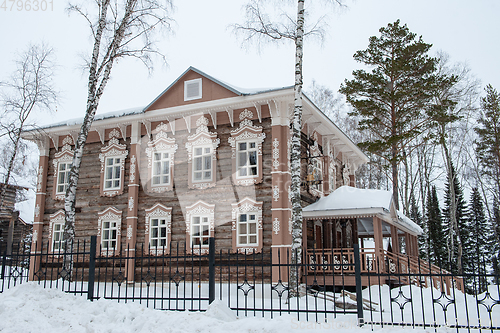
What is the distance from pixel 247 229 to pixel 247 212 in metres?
0.63

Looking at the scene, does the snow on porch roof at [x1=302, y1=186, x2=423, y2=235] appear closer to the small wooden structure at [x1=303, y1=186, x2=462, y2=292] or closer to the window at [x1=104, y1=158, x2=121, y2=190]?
the small wooden structure at [x1=303, y1=186, x2=462, y2=292]

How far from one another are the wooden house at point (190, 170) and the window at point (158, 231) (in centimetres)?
4

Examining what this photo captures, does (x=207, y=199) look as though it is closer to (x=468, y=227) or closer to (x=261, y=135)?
(x=261, y=135)

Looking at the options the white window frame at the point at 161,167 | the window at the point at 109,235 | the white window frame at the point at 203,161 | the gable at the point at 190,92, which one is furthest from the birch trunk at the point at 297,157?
the window at the point at 109,235

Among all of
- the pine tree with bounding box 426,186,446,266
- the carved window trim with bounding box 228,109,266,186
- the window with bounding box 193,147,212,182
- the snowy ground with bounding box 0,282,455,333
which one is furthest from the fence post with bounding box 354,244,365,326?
the pine tree with bounding box 426,186,446,266

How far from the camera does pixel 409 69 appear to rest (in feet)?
70.0

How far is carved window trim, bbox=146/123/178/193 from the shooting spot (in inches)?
671

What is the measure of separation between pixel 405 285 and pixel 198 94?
423 inches

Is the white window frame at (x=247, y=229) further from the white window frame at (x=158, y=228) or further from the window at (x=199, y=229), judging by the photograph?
the white window frame at (x=158, y=228)

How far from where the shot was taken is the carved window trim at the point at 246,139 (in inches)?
604

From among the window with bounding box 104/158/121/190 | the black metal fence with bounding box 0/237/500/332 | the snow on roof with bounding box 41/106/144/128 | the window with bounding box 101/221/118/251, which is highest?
the snow on roof with bounding box 41/106/144/128

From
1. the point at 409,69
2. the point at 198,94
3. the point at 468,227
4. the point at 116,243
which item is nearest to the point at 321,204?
the point at 198,94

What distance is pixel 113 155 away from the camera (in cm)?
1841

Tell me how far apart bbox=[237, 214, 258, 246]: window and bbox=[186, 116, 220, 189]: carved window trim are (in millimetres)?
1925
